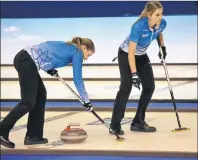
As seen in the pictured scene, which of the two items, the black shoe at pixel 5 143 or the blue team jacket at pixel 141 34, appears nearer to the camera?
the black shoe at pixel 5 143

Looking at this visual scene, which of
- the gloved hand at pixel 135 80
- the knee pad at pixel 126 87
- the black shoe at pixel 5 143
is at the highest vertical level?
the gloved hand at pixel 135 80

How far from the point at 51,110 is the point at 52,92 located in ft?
3.68

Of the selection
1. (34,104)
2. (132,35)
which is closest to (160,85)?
(132,35)

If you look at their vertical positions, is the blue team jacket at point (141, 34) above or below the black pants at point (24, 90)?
above

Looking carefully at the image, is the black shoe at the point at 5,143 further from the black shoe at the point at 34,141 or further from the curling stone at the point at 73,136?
the curling stone at the point at 73,136

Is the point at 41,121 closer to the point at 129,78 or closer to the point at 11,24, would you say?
the point at 129,78

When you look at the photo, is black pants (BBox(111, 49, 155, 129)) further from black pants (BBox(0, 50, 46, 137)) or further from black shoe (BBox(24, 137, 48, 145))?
black pants (BBox(0, 50, 46, 137))

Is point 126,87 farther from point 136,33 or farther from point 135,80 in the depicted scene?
point 136,33

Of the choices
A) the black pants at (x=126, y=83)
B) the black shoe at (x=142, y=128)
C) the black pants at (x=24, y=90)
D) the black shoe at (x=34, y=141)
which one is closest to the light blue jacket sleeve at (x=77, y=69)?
the black pants at (x=24, y=90)

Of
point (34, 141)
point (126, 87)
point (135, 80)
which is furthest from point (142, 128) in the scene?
point (34, 141)

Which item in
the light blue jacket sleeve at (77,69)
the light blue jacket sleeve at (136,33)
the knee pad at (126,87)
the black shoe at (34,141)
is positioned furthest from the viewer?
the knee pad at (126,87)

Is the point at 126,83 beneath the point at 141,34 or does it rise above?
beneath

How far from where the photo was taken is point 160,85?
641 centimetres

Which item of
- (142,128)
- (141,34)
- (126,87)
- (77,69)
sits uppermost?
(141,34)
